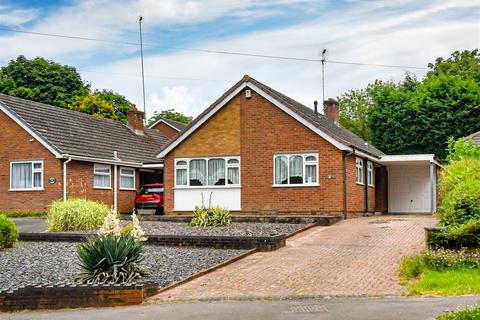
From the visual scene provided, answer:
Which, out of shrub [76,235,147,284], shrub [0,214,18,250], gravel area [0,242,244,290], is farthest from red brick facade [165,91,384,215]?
shrub [76,235,147,284]

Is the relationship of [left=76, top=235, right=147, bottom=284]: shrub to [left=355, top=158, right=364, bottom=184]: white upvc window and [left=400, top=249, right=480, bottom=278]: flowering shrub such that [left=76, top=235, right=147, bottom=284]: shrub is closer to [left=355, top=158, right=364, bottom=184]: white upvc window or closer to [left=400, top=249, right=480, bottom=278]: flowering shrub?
[left=400, top=249, right=480, bottom=278]: flowering shrub

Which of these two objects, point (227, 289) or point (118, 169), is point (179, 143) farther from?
point (227, 289)

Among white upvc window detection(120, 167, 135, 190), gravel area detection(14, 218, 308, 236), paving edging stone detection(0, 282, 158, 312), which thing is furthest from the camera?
white upvc window detection(120, 167, 135, 190)

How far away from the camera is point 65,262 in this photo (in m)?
16.3

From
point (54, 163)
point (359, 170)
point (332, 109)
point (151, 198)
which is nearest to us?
point (359, 170)

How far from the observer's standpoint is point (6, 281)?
45.9 feet

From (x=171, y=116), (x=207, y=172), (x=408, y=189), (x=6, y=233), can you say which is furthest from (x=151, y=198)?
(x=171, y=116)

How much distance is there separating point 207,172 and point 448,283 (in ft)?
55.8

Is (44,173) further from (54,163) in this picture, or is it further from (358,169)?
(358,169)

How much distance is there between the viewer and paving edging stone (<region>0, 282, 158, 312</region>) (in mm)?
12156

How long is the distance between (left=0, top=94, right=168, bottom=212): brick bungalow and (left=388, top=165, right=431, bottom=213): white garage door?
1191cm

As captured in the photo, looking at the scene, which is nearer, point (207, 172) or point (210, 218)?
point (210, 218)

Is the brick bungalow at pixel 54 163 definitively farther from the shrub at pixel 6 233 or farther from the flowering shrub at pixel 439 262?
the flowering shrub at pixel 439 262

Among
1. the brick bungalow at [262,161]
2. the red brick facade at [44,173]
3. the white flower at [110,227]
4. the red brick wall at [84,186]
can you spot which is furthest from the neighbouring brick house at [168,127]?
the white flower at [110,227]
